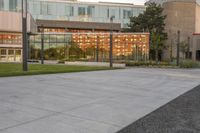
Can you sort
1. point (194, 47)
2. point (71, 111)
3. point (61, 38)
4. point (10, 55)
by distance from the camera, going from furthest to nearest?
point (194, 47), point (61, 38), point (10, 55), point (71, 111)

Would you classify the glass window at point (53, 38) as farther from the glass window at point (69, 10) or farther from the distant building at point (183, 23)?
the distant building at point (183, 23)

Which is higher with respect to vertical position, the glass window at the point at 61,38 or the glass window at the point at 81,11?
the glass window at the point at 81,11

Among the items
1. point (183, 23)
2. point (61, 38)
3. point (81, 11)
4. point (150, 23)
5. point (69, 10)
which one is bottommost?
point (61, 38)

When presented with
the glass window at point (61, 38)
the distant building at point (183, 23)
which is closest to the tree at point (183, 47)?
the distant building at point (183, 23)

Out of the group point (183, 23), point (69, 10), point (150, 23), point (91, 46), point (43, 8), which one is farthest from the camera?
point (183, 23)

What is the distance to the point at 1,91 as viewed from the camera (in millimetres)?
11617

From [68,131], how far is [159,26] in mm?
60894

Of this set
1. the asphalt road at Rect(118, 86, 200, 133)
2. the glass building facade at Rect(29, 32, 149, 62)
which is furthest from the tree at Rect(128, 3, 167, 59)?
the asphalt road at Rect(118, 86, 200, 133)

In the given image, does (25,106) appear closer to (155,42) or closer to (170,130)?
(170,130)

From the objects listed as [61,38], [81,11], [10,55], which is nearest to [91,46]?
[61,38]

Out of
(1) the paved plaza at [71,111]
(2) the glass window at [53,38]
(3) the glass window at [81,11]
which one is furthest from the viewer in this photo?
(3) the glass window at [81,11]

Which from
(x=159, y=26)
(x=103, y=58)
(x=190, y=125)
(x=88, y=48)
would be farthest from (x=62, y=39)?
(x=190, y=125)

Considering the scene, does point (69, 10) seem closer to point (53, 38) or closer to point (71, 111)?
point (53, 38)

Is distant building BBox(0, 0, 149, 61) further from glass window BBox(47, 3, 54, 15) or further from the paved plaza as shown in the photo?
the paved plaza
